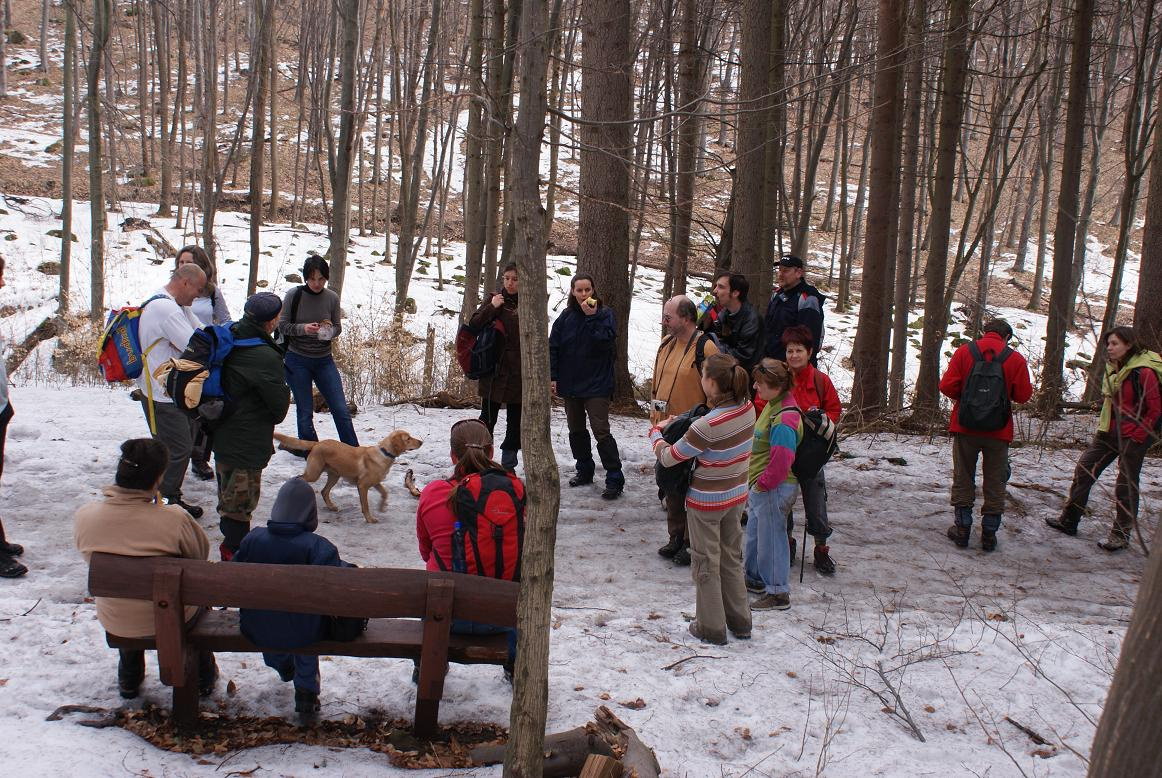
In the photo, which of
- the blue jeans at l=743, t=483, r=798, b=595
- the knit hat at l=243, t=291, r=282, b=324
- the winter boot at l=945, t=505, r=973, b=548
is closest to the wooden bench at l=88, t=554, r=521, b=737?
the knit hat at l=243, t=291, r=282, b=324

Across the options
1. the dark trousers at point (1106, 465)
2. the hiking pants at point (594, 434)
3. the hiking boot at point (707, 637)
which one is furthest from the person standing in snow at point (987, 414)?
the hiking boot at point (707, 637)

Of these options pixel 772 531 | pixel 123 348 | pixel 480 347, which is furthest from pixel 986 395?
pixel 123 348

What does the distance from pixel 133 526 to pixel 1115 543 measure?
7.91 meters

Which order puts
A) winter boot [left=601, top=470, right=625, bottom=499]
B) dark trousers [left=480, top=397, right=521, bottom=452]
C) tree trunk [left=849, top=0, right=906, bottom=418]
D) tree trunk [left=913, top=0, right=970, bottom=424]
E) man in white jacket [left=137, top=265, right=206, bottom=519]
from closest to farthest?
man in white jacket [left=137, top=265, right=206, bottom=519]
dark trousers [left=480, top=397, right=521, bottom=452]
winter boot [left=601, top=470, right=625, bottom=499]
tree trunk [left=849, top=0, right=906, bottom=418]
tree trunk [left=913, top=0, right=970, bottom=424]

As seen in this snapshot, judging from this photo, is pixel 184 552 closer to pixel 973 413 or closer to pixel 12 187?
pixel 973 413

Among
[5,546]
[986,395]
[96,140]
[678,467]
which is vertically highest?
[96,140]

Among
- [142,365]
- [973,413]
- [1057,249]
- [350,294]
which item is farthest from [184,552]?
[350,294]

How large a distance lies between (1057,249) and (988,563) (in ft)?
21.9

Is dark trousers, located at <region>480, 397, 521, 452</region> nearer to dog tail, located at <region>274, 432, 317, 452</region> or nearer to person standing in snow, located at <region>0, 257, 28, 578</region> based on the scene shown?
dog tail, located at <region>274, 432, 317, 452</region>

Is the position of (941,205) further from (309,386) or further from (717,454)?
(309,386)

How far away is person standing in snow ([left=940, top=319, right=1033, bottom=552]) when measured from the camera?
6910mm

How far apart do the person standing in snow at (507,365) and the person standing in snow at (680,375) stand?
4.69 feet

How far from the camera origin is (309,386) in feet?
25.3

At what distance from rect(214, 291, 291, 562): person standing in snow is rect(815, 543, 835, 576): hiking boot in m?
4.25
